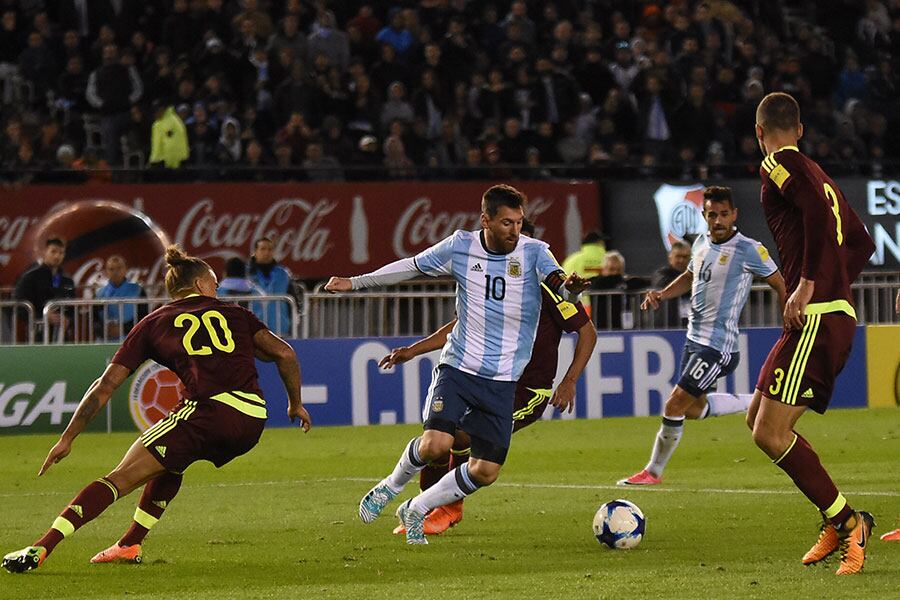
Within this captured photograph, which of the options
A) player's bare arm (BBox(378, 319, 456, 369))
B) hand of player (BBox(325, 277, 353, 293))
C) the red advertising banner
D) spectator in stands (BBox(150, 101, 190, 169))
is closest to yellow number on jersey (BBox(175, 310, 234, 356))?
hand of player (BBox(325, 277, 353, 293))

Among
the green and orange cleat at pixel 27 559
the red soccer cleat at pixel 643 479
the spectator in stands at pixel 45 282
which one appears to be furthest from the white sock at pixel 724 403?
the spectator in stands at pixel 45 282

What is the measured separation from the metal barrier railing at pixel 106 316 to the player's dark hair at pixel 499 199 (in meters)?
9.14

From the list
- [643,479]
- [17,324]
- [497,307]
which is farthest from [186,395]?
[17,324]

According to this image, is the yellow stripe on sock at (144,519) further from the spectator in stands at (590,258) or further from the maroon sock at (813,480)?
the spectator in stands at (590,258)

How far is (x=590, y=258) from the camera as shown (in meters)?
20.3

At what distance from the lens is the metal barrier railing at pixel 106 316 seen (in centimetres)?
1811

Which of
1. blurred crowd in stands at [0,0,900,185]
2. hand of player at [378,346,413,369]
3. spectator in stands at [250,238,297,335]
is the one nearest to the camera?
hand of player at [378,346,413,369]

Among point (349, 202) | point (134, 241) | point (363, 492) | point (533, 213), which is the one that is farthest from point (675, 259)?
point (363, 492)

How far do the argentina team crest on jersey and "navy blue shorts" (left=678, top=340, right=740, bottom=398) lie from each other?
12.4ft

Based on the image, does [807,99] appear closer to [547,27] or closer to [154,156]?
[547,27]

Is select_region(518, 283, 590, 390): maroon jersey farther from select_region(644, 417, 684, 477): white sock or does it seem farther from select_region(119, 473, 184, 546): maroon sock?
select_region(119, 473, 184, 546): maroon sock

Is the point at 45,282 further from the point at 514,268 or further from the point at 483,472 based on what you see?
the point at 483,472

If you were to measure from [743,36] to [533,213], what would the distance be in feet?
20.2

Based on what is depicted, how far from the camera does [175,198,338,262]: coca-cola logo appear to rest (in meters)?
20.9
